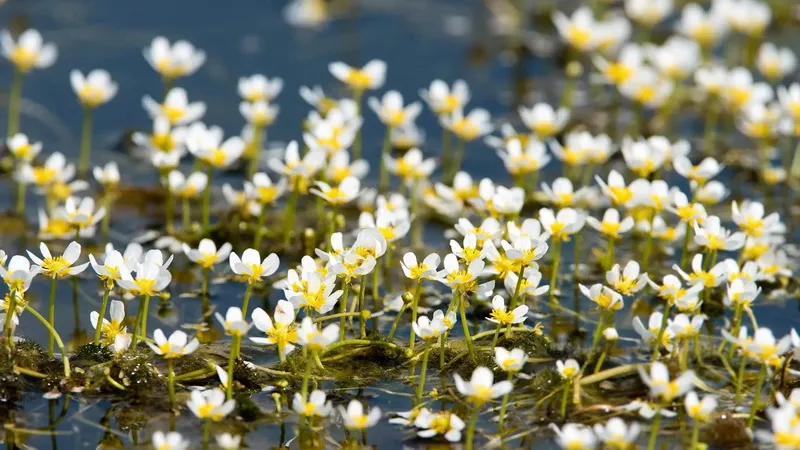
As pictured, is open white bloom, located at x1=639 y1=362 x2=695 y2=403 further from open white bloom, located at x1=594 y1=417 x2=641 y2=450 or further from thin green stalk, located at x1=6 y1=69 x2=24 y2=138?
thin green stalk, located at x1=6 y1=69 x2=24 y2=138

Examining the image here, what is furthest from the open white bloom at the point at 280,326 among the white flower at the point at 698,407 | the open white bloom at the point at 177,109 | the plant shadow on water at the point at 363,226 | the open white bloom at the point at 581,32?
the open white bloom at the point at 581,32

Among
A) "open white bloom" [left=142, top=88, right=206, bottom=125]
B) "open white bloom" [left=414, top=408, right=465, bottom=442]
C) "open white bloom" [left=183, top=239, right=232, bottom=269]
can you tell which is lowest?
"open white bloom" [left=414, top=408, right=465, bottom=442]

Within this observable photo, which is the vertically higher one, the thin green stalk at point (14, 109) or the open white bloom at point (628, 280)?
the thin green stalk at point (14, 109)

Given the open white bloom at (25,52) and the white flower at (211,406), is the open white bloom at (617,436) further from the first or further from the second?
the open white bloom at (25,52)

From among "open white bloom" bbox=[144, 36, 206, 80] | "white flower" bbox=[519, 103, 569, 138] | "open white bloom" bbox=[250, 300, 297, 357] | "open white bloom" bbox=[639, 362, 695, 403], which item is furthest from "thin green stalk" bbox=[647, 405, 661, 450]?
"open white bloom" bbox=[144, 36, 206, 80]

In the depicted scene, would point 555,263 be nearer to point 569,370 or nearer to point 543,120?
point 569,370

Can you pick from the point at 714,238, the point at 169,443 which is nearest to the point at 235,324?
the point at 169,443

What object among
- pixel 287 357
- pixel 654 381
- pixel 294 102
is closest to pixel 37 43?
pixel 294 102
